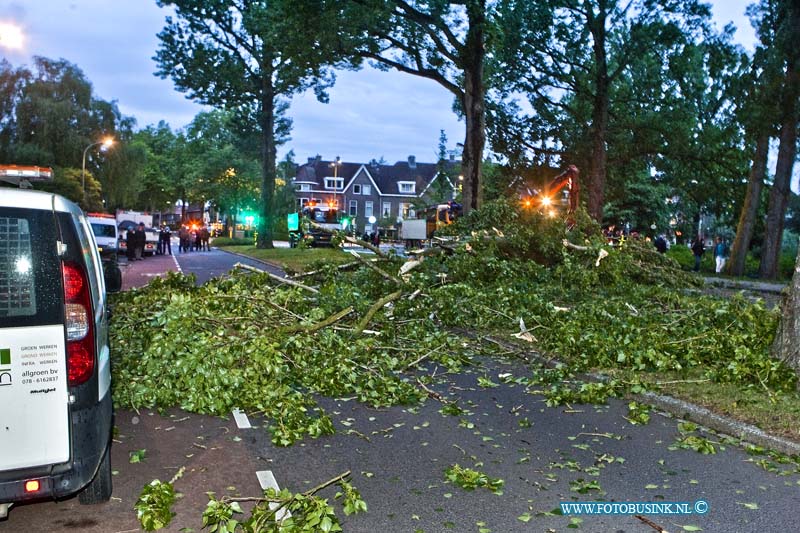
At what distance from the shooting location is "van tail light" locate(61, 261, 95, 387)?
3.76 metres

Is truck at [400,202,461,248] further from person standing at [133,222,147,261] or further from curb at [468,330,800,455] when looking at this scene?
curb at [468,330,800,455]

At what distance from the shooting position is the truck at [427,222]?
1930 inches

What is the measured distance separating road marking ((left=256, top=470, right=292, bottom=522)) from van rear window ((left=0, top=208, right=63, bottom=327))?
1.76m

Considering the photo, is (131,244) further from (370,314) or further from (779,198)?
(779,198)

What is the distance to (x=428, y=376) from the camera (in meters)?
8.33

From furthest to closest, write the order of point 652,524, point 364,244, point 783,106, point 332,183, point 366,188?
1. point 332,183
2. point 366,188
3. point 783,106
4. point 364,244
5. point 652,524

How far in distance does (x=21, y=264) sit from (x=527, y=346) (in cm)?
732

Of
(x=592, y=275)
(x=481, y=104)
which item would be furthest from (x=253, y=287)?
(x=481, y=104)

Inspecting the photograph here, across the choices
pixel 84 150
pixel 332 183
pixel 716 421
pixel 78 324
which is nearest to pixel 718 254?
pixel 716 421

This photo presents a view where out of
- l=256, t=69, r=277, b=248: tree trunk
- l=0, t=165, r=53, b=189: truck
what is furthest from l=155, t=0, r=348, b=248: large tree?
l=0, t=165, r=53, b=189: truck

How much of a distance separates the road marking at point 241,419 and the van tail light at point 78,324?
8.48 feet

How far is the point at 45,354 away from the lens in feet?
12.0

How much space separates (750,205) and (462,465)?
1032 inches

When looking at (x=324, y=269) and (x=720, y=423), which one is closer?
(x=720, y=423)
